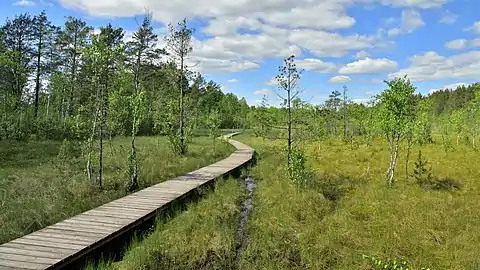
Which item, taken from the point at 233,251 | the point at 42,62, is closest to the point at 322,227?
the point at 233,251

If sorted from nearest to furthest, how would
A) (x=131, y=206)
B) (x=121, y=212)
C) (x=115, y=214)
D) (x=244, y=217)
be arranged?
(x=115, y=214)
(x=121, y=212)
(x=131, y=206)
(x=244, y=217)

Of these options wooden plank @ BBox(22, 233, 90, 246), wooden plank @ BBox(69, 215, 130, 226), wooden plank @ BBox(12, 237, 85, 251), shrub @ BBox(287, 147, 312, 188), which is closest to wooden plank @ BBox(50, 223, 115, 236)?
wooden plank @ BBox(69, 215, 130, 226)

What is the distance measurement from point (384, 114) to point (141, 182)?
693cm

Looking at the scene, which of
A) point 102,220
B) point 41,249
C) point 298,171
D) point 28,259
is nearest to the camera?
point 28,259

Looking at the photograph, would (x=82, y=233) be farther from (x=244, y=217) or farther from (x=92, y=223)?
(x=244, y=217)

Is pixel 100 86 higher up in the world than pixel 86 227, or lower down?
higher up

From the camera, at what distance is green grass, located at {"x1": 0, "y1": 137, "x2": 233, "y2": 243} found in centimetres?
634

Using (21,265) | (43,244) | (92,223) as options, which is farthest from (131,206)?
(21,265)

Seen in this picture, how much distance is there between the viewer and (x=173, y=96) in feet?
64.3

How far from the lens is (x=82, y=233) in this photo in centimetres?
554

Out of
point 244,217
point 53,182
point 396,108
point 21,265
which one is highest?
point 396,108

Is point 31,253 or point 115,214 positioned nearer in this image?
point 31,253

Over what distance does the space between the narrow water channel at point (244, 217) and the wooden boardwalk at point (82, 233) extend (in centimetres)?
143

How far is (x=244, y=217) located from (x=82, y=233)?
3285mm
